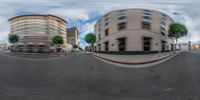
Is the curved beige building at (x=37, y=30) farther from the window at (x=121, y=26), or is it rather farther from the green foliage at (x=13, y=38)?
the window at (x=121, y=26)

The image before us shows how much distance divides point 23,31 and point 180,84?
2592 mm


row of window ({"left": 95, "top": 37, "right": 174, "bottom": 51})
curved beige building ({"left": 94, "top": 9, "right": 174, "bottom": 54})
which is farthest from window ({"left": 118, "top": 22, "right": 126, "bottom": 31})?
row of window ({"left": 95, "top": 37, "right": 174, "bottom": 51})

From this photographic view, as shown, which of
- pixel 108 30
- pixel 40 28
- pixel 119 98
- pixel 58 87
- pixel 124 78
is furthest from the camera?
pixel 124 78

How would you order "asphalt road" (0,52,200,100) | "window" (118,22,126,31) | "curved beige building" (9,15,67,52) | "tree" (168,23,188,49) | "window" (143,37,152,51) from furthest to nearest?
"asphalt road" (0,52,200,100) < "curved beige building" (9,15,67,52) < "tree" (168,23,188,49) < "window" (118,22,126,31) < "window" (143,37,152,51)

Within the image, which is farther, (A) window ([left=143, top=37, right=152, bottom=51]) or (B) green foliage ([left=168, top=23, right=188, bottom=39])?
(B) green foliage ([left=168, top=23, right=188, bottom=39])

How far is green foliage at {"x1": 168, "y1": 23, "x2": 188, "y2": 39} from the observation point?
1.65m

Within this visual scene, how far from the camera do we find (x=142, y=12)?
5.06 ft

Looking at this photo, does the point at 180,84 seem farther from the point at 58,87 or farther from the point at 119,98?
the point at 58,87

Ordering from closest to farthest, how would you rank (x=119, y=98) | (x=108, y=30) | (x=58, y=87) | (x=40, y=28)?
(x=108, y=30), (x=40, y=28), (x=119, y=98), (x=58, y=87)

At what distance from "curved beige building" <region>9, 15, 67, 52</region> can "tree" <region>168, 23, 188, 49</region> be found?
118 cm

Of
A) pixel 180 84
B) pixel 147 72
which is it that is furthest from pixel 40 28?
pixel 180 84

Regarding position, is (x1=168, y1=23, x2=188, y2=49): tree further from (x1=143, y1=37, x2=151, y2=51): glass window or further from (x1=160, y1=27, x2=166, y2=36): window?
(x1=143, y1=37, x2=151, y2=51): glass window

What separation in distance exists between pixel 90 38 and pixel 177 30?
39.4 inches

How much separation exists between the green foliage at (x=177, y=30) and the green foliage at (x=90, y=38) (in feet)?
2.58
